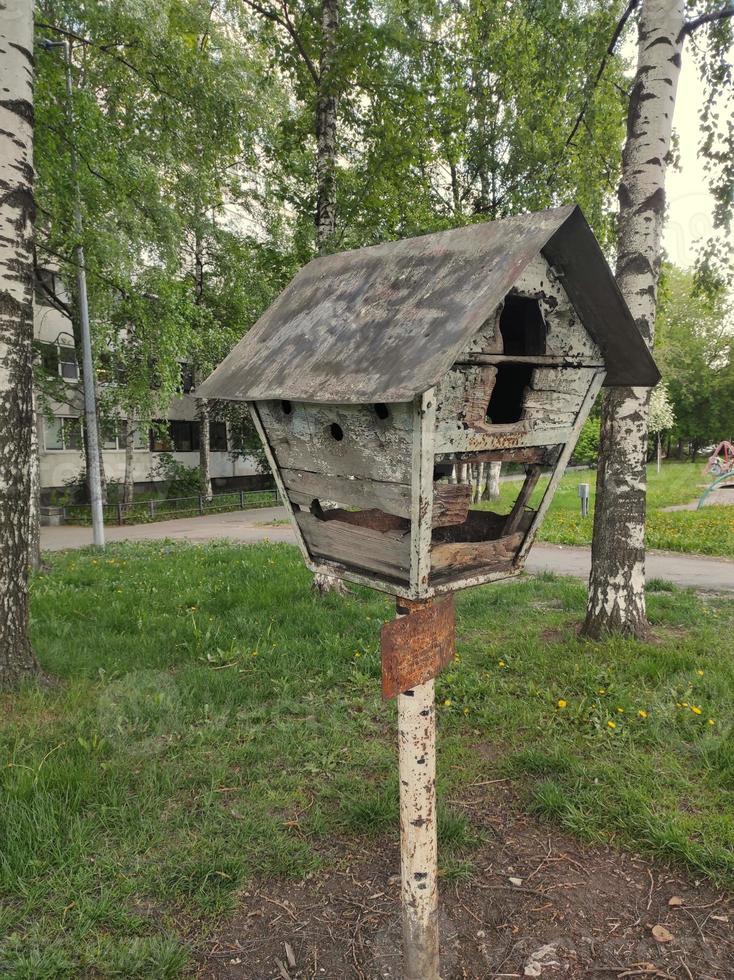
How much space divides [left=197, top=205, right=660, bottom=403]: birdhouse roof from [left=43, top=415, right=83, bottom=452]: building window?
61.1 feet

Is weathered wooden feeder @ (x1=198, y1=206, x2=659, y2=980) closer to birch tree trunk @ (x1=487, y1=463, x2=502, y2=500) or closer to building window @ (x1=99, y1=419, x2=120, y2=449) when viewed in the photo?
birch tree trunk @ (x1=487, y1=463, x2=502, y2=500)

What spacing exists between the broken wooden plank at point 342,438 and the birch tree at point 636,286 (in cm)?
342

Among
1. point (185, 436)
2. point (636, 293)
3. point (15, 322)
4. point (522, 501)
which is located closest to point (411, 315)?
point (522, 501)

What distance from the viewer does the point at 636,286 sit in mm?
4539

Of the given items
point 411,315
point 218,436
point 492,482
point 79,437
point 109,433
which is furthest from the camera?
point 218,436

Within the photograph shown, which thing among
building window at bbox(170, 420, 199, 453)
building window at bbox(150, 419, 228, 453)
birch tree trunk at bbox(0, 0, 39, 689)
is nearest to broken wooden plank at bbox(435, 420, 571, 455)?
birch tree trunk at bbox(0, 0, 39, 689)

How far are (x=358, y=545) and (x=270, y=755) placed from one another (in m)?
1.97

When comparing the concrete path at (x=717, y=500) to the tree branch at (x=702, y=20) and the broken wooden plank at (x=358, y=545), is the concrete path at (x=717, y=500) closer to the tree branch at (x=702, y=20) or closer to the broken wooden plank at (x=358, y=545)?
the tree branch at (x=702, y=20)

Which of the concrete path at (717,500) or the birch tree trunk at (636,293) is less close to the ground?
the birch tree trunk at (636,293)

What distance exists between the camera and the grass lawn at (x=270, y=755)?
2359mm

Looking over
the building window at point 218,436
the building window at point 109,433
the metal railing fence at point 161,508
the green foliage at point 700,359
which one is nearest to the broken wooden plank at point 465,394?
the metal railing fence at point 161,508

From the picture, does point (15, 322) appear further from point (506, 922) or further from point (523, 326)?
point (506, 922)

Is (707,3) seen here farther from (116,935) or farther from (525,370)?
(116,935)

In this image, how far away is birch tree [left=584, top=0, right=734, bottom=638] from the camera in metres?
4.50
